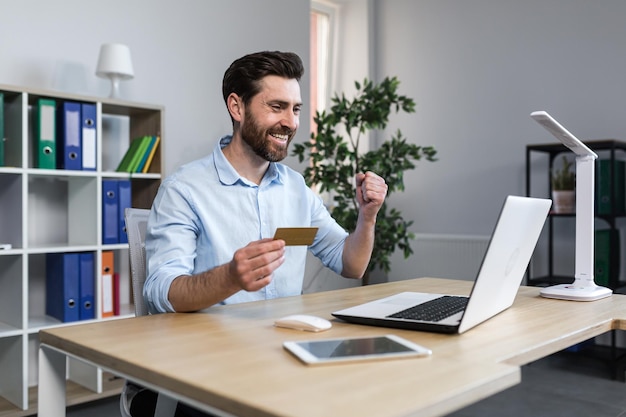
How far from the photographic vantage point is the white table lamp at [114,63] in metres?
2.96

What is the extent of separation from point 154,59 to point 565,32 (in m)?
2.64

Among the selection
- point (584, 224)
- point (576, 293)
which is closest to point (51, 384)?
point (576, 293)

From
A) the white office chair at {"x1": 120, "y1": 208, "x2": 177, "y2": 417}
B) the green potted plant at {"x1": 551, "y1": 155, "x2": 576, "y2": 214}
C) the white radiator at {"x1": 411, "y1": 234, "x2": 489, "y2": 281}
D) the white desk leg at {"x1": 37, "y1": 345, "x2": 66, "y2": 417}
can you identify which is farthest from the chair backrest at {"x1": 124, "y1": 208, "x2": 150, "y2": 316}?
the white radiator at {"x1": 411, "y1": 234, "x2": 489, "y2": 281}

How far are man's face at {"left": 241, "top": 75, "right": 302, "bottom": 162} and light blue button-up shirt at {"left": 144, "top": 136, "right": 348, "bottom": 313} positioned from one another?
9 centimetres

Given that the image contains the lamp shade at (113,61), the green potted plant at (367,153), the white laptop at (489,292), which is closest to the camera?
the white laptop at (489,292)

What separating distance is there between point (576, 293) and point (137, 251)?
1.13 metres

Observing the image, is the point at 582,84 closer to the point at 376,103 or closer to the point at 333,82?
the point at 376,103

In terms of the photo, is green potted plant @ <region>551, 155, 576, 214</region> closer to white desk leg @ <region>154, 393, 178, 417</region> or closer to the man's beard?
the man's beard

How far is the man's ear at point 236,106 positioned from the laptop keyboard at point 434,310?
75 cm

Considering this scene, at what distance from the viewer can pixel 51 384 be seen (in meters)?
1.17

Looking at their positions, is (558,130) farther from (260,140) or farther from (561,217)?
(561,217)

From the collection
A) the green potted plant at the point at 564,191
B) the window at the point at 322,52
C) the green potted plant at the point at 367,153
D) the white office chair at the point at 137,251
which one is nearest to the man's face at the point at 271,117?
the white office chair at the point at 137,251

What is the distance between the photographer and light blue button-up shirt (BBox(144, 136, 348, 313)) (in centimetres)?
146

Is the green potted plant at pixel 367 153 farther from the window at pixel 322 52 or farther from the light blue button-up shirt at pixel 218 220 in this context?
the light blue button-up shirt at pixel 218 220
